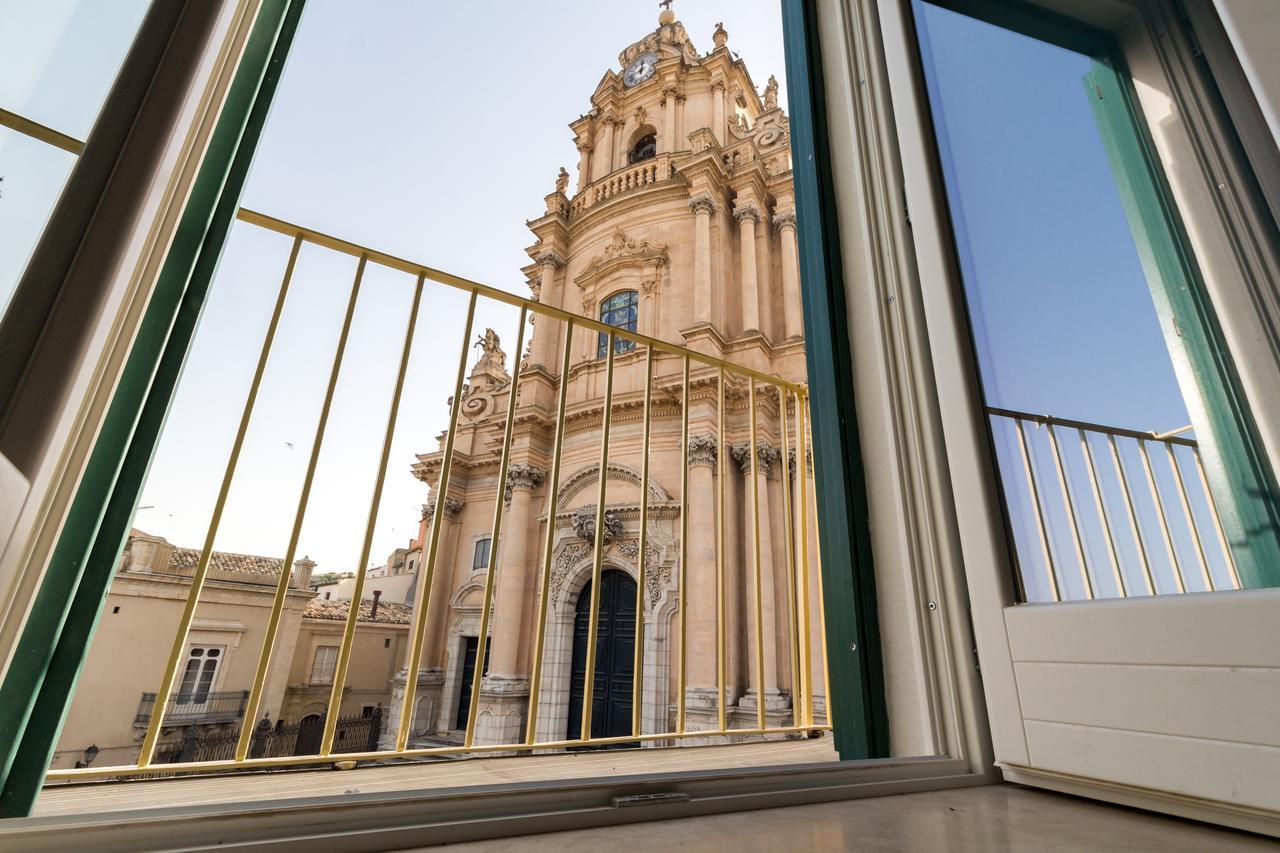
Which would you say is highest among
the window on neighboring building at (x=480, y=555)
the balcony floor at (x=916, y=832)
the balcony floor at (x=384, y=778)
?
the window on neighboring building at (x=480, y=555)

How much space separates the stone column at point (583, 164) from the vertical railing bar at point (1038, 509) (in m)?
11.8

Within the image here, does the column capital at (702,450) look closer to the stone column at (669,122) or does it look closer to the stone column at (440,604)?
the stone column at (440,604)

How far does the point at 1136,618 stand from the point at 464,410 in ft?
35.6

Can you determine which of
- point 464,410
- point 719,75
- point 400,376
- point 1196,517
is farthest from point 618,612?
point 719,75

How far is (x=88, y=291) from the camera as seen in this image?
64cm

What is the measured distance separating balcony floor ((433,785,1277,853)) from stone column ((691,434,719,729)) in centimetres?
455

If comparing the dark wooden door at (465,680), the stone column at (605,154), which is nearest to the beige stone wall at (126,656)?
the dark wooden door at (465,680)

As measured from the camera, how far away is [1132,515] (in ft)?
2.73

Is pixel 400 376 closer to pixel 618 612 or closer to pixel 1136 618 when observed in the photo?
pixel 1136 618

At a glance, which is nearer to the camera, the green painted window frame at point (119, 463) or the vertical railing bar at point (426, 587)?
the green painted window frame at point (119, 463)

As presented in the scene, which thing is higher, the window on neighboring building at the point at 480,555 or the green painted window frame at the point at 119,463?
the window on neighboring building at the point at 480,555

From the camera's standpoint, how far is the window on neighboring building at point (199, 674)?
33.7ft

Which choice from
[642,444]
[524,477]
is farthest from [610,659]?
[642,444]

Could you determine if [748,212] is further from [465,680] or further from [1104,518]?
[1104,518]
